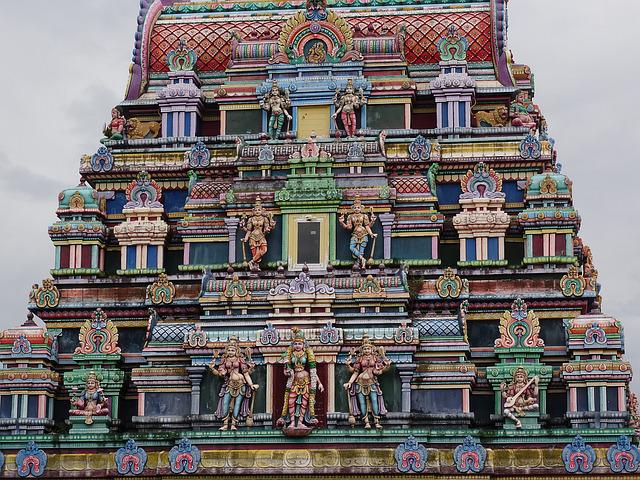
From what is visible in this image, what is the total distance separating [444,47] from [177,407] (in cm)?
1586

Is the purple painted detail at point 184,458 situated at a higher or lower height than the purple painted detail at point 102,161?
lower

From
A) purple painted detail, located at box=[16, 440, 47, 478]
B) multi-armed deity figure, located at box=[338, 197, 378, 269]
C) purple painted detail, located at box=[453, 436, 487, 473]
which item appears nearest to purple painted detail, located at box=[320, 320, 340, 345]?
multi-armed deity figure, located at box=[338, 197, 378, 269]

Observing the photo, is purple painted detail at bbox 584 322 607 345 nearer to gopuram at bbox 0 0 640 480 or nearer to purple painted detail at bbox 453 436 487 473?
gopuram at bbox 0 0 640 480

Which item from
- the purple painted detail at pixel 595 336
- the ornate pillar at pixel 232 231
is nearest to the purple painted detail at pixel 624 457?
the purple painted detail at pixel 595 336

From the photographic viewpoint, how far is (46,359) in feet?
200

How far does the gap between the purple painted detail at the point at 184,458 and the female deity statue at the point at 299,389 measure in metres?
2.66

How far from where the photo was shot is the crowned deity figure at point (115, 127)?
66219 millimetres

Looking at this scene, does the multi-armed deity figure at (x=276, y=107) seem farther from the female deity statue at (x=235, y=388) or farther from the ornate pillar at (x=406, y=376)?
the ornate pillar at (x=406, y=376)

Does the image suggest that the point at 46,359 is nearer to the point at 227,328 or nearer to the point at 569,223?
the point at 227,328

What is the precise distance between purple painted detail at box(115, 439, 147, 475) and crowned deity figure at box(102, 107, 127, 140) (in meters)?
12.7

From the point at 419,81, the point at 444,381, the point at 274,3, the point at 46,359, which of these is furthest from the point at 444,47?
the point at 46,359

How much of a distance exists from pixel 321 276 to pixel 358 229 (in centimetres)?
192

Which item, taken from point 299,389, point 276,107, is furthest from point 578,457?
point 276,107

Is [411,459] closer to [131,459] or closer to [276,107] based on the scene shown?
[131,459]
